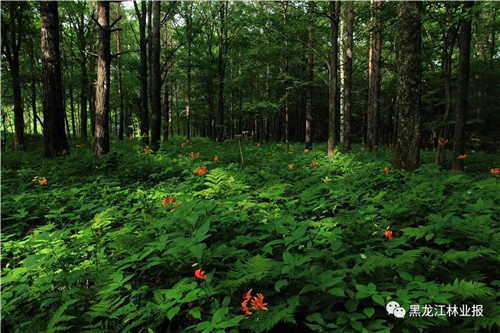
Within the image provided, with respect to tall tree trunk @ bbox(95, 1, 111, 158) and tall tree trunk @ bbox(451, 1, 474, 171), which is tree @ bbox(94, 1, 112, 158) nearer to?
tall tree trunk @ bbox(95, 1, 111, 158)

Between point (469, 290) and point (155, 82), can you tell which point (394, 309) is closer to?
point (469, 290)

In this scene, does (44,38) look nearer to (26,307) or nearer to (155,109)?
(155,109)

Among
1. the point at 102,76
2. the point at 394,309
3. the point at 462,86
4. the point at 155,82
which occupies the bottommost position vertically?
the point at 394,309

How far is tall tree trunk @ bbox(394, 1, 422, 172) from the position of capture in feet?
19.1

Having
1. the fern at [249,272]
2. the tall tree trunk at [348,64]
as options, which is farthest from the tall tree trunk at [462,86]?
the fern at [249,272]

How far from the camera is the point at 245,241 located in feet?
8.29

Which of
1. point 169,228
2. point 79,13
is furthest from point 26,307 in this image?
point 79,13

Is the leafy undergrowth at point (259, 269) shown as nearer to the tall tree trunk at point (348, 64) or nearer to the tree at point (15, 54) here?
the tall tree trunk at point (348, 64)

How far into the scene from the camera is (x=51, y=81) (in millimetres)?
8672

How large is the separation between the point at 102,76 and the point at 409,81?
815cm

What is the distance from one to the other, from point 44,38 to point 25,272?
9031 millimetres

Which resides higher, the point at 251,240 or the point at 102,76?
the point at 102,76

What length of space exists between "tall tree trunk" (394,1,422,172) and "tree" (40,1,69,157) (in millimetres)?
10086

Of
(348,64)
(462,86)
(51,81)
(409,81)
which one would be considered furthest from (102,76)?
(462,86)
